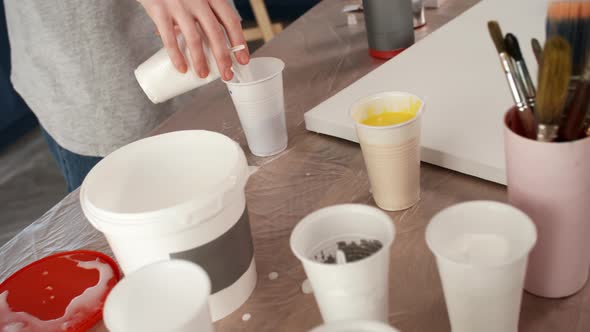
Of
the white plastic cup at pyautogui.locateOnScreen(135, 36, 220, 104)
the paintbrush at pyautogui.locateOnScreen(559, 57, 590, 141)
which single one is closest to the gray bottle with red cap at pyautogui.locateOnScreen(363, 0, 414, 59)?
the white plastic cup at pyautogui.locateOnScreen(135, 36, 220, 104)

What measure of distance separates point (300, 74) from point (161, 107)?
1.36 feet

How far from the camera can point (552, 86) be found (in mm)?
512

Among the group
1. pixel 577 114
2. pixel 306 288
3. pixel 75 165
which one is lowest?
pixel 75 165

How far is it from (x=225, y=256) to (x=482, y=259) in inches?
11.9

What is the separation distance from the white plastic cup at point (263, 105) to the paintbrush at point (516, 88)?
1.39 feet

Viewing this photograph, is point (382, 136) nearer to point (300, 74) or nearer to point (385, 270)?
point (385, 270)

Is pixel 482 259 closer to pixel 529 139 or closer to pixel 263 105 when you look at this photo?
pixel 529 139

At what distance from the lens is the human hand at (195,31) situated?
907 mm

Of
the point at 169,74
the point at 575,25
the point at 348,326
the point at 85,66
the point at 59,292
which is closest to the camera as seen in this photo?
the point at 348,326

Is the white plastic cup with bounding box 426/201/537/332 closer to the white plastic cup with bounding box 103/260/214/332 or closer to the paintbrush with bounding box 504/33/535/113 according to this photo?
the paintbrush with bounding box 504/33/535/113

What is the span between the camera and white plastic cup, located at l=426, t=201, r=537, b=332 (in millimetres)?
519

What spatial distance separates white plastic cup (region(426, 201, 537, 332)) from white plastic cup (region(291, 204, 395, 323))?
6 cm

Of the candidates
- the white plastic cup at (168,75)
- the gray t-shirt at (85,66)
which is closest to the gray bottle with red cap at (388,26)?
the white plastic cup at (168,75)

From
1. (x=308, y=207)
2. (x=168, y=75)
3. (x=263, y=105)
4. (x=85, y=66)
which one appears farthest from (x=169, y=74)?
(x=85, y=66)
